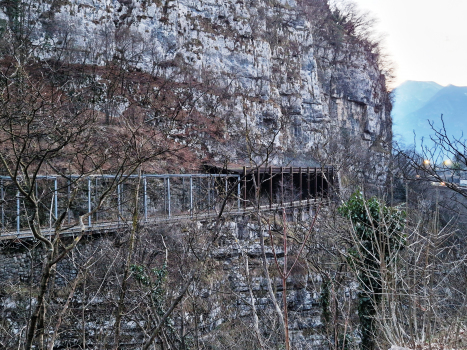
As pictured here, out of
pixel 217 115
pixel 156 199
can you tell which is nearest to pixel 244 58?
pixel 217 115

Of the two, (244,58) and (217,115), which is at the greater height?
(244,58)

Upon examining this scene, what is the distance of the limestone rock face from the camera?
25.2 meters

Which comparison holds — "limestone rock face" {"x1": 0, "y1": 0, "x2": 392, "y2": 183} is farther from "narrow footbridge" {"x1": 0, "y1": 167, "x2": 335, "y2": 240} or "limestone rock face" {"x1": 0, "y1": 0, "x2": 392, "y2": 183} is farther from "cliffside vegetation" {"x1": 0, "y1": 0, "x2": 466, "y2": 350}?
"narrow footbridge" {"x1": 0, "y1": 167, "x2": 335, "y2": 240}

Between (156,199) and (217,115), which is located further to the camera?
(217,115)

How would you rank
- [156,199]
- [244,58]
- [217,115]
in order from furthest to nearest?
[244,58] < [217,115] < [156,199]

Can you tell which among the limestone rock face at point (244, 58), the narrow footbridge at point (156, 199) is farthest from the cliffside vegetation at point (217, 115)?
the narrow footbridge at point (156, 199)

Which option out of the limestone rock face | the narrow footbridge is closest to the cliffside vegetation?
the limestone rock face

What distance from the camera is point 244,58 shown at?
3166 centimetres

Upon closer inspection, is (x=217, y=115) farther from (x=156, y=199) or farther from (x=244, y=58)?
(x=156, y=199)

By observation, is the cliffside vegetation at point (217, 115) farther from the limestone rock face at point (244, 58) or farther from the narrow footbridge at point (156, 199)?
the narrow footbridge at point (156, 199)

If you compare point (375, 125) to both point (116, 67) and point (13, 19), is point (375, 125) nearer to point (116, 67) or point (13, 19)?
point (116, 67)

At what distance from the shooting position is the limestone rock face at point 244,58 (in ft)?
82.6

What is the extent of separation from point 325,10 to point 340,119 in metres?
16.3

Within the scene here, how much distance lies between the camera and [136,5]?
27.8m
